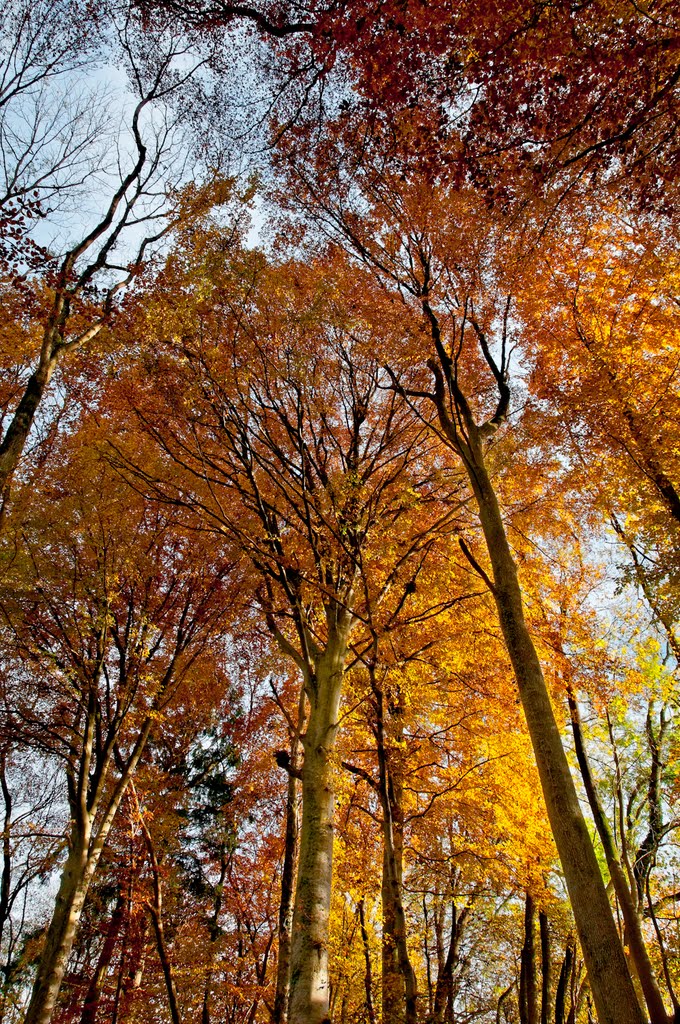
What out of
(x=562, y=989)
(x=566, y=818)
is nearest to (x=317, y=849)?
(x=566, y=818)

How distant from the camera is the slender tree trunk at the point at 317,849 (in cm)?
421

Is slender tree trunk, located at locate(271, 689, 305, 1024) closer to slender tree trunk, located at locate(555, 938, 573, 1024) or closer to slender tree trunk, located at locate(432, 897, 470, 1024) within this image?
slender tree trunk, located at locate(432, 897, 470, 1024)

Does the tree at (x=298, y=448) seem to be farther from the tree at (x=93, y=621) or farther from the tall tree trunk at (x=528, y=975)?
the tall tree trunk at (x=528, y=975)

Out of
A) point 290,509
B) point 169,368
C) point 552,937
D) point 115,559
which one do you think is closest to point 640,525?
point 290,509

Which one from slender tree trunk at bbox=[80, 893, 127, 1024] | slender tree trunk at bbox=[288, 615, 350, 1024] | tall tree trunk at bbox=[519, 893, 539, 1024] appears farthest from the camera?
tall tree trunk at bbox=[519, 893, 539, 1024]

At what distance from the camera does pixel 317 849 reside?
4.86 metres

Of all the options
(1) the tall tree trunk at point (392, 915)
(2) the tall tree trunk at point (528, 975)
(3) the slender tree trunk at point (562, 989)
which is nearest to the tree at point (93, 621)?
(1) the tall tree trunk at point (392, 915)

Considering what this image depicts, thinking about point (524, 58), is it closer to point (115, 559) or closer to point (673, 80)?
point (673, 80)

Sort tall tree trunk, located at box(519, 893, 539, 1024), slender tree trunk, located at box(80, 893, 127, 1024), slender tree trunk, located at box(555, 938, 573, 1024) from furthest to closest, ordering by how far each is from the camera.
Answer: slender tree trunk, located at box(555, 938, 573, 1024) → tall tree trunk, located at box(519, 893, 539, 1024) → slender tree trunk, located at box(80, 893, 127, 1024)

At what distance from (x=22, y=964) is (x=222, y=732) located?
6.19 m

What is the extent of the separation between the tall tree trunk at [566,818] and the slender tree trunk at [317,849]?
2140mm

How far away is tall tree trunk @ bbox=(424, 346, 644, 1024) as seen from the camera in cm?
324

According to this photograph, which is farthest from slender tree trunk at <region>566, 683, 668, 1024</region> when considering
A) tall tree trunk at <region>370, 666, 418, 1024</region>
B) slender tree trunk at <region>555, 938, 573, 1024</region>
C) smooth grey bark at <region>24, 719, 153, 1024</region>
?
smooth grey bark at <region>24, 719, 153, 1024</region>

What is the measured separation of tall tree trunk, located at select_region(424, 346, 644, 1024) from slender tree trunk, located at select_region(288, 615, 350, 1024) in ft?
7.02
